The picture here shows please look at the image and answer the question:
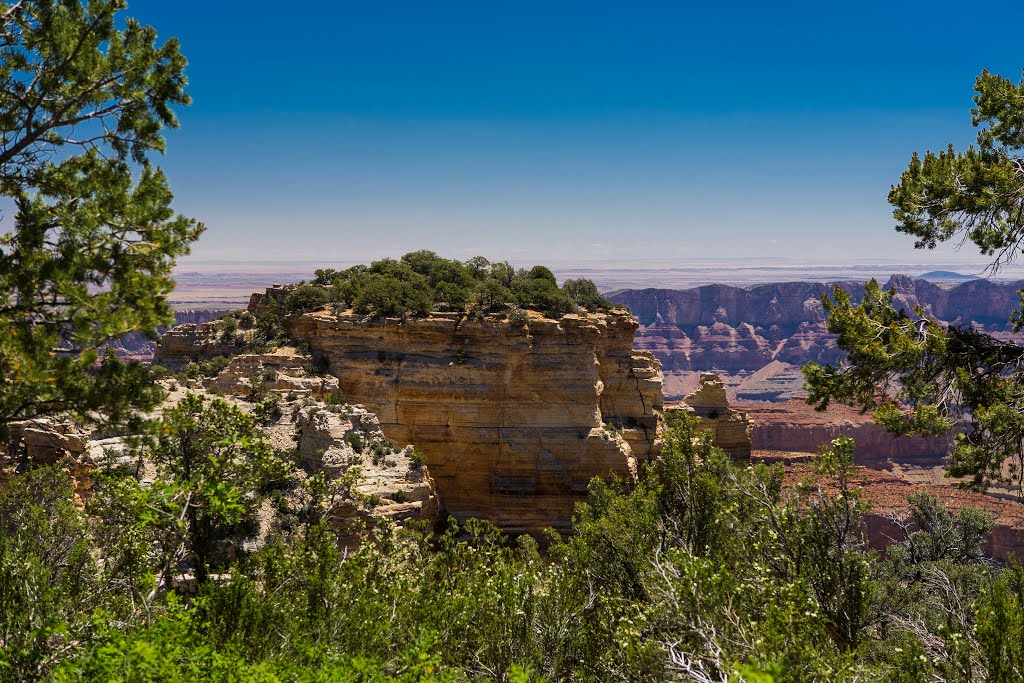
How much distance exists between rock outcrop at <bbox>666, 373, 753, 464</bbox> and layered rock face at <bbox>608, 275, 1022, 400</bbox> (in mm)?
122133

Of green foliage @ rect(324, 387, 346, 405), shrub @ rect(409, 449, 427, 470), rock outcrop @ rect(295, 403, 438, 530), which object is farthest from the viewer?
green foliage @ rect(324, 387, 346, 405)

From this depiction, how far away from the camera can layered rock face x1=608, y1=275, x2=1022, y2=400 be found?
166 m

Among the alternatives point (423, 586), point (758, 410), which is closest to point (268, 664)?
point (423, 586)

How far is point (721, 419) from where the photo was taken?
3638 centimetres

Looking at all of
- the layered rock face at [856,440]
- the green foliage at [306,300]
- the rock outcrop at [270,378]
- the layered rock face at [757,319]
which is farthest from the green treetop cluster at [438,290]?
the layered rock face at [757,319]

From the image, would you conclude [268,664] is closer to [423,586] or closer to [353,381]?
[423,586]

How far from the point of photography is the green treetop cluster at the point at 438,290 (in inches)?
1241

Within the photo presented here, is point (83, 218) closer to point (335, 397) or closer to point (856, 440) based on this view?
point (335, 397)

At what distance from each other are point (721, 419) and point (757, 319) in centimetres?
15676

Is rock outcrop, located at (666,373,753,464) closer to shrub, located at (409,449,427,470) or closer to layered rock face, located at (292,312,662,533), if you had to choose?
layered rock face, located at (292,312,662,533)

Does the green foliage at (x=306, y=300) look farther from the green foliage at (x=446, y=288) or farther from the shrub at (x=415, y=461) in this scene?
the shrub at (x=415, y=461)

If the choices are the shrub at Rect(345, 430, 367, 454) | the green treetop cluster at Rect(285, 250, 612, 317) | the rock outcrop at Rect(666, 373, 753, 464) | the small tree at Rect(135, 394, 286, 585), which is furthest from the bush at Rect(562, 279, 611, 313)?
the small tree at Rect(135, 394, 286, 585)

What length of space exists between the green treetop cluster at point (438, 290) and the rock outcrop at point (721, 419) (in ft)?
24.1

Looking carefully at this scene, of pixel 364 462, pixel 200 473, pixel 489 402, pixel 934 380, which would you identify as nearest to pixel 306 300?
pixel 489 402
